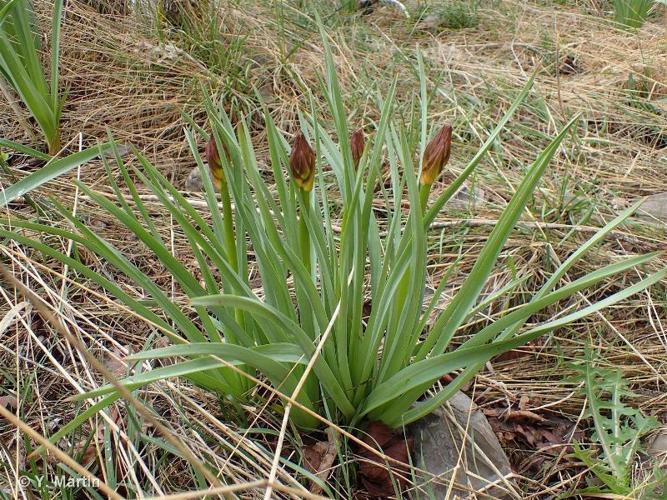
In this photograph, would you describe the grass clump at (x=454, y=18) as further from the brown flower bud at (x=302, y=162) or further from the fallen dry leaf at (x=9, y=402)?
the fallen dry leaf at (x=9, y=402)

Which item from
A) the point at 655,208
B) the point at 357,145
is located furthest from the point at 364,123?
the point at 357,145

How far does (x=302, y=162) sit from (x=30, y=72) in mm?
1401

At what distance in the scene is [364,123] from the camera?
2.15 m

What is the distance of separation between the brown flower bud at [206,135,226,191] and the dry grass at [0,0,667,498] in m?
0.24

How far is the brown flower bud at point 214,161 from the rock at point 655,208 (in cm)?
126

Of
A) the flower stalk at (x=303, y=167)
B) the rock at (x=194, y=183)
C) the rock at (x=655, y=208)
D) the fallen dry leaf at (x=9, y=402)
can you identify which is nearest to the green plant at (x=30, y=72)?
the rock at (x=194, y=183)

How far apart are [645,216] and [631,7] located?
174cm

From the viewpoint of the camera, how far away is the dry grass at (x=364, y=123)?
108 cm

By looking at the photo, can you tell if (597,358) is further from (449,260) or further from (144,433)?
(144,433)

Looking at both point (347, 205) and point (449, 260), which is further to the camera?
point (449, 260)

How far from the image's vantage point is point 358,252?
958mm

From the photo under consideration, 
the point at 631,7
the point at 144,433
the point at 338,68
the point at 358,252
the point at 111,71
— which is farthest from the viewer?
the point at 631,7

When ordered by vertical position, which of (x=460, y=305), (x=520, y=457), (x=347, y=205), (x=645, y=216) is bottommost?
(x=520, y=457)

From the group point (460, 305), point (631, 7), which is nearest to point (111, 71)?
point (460, 305)
